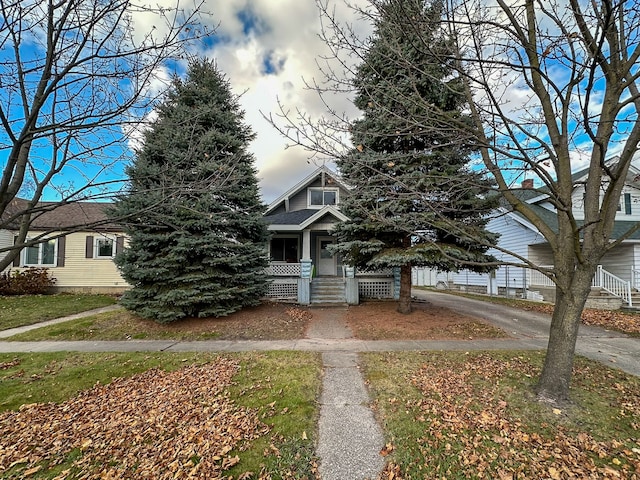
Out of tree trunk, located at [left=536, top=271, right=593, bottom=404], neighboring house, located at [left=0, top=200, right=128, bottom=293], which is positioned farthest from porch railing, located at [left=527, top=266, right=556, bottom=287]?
neighboring house, located at [left=0, top=200, right=128, bottom=293]

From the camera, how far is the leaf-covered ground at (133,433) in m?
2.84

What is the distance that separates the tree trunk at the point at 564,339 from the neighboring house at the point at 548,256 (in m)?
8.91

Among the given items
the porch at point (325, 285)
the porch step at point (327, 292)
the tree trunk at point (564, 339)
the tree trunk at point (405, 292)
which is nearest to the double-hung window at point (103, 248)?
the porch at point (325, 285)

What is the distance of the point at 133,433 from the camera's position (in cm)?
336

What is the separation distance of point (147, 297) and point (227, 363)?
4.55 metres

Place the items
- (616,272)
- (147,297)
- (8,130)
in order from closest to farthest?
(8,130)
(147,297)
(616,272)

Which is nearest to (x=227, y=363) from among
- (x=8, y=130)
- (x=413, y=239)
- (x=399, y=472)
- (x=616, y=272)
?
(x=399, y=472)

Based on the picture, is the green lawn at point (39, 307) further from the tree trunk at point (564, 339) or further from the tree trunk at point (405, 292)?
the tree trunk at point (564, 339)

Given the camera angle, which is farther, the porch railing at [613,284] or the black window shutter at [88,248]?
the black window shutter at [88,248]

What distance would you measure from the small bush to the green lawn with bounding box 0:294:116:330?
0.88 m

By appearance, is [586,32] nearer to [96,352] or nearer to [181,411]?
[181,411]

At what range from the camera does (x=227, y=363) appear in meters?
5.54

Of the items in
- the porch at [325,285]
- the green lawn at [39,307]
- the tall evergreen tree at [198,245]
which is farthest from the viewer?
the porch at [325,285]

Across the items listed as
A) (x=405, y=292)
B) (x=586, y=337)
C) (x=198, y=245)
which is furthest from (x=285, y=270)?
(x=586, y=337)
